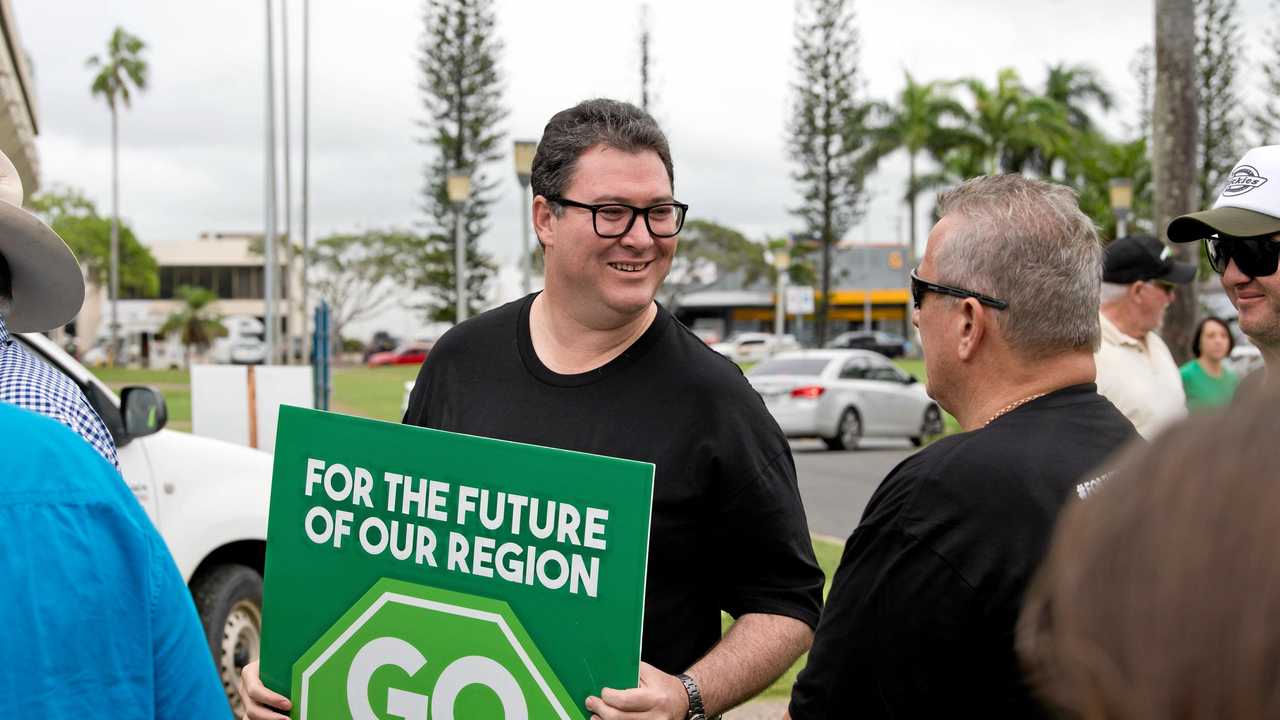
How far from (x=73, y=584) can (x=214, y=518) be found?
4.24m

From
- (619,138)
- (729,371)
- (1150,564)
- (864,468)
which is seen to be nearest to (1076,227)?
(729,371)

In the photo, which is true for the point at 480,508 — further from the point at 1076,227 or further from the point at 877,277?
the point at 877,277

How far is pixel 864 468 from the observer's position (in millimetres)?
16250

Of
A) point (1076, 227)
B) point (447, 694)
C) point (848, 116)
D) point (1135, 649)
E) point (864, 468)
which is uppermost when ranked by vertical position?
point (848, 116)

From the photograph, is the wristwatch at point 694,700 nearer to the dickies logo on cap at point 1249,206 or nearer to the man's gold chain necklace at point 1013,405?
the man's gold chain necklace at point 1013,405

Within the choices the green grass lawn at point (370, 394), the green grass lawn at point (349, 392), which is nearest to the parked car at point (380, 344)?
the green grass lawn at point (349, 392)

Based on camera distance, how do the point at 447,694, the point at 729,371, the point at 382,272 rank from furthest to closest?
the point at 382,272, the point at 729,371, the point at 447,694

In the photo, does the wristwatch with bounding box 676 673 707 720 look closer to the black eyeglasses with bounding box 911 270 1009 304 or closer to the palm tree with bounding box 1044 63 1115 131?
the black eyeglasses with bounding box 911 270 1009 304

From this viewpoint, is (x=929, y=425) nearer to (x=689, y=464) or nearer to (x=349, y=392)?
(x=689, y=464)

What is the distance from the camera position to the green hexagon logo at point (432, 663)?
83.2 inches

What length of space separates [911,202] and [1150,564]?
49.8 m

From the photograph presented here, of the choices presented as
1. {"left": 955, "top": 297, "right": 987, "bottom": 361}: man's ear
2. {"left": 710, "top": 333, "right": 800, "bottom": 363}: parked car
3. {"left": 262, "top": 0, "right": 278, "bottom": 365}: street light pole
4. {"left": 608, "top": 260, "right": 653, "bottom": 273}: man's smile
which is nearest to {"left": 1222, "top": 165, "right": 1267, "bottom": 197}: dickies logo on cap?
{"left": 955, "top": 297, "right": 987, "bottom": 361}: man's ear

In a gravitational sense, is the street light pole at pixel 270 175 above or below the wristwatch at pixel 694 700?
above

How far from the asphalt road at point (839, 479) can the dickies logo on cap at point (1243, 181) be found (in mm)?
6426
